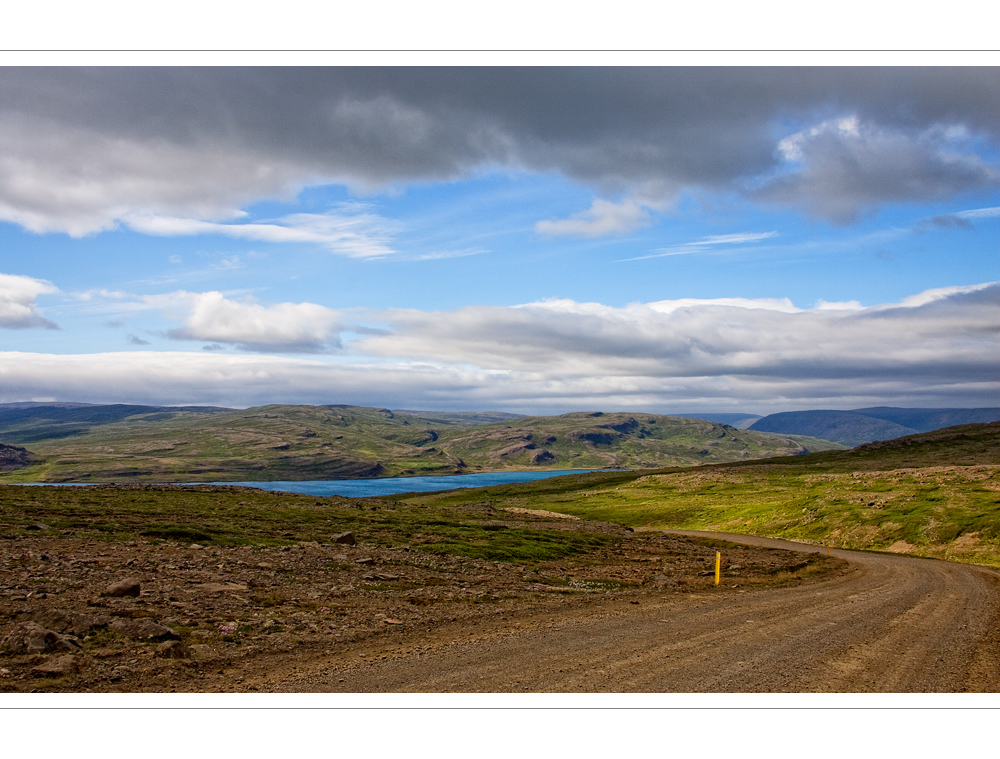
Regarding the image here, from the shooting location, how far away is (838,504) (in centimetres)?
8950

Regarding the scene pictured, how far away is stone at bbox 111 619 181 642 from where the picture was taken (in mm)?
19453

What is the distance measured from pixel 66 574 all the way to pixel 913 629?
40.4 m

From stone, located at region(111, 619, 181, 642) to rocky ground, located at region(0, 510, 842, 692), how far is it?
49 millimetres

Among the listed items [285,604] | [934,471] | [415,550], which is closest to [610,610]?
[285,604]

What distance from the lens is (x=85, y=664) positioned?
16.8 meters

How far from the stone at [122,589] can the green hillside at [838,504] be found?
229 feet

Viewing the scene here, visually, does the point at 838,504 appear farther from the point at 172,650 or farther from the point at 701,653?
the point at 172,650

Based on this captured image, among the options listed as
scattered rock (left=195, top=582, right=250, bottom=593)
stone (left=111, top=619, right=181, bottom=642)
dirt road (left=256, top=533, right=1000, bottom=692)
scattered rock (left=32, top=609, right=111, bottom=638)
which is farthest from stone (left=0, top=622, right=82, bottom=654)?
scattered rock (left=195, top=582, right=250, bottom=593)

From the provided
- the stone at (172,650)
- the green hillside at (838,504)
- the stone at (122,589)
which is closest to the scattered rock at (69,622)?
the stone at (172,650)

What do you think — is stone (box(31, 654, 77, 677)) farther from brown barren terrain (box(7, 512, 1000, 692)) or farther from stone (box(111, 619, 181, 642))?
stone (box(111, 619, 181, 642))

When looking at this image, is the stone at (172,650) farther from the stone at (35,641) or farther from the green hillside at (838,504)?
the green hillside at (838,504)

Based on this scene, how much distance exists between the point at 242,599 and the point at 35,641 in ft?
30.0

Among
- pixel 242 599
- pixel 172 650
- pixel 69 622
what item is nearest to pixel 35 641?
pixel 69 622
